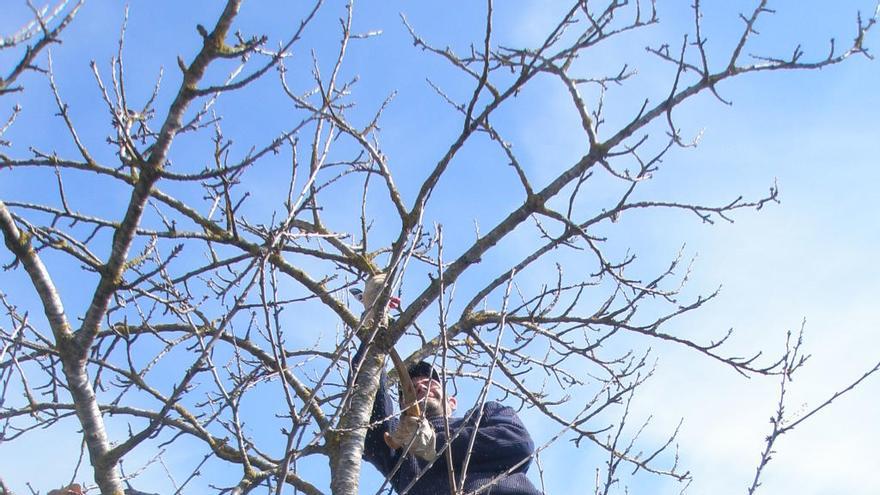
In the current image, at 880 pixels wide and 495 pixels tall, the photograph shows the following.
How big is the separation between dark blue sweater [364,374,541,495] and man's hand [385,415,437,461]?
210 mm

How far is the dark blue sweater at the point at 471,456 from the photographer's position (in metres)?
4.66

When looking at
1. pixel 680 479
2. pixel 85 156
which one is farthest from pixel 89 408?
pixel 680 479

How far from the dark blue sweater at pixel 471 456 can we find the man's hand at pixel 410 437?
210 mm

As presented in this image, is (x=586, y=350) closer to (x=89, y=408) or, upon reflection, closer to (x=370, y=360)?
(x=370, y=360)

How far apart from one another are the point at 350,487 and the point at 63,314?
4.62 feet

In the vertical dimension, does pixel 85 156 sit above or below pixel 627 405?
above

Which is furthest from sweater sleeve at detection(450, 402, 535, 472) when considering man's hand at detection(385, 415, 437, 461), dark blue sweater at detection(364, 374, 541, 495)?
man's hand at detection(385, 415, 437, 461)

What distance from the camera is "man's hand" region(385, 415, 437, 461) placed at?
13.8 ft

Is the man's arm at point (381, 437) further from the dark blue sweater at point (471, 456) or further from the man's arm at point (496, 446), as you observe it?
the man's arm at point (496, 446)

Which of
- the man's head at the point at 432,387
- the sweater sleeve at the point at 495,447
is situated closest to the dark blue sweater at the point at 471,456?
the sweater sleeve at the point at 495,447

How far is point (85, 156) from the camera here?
3836mm

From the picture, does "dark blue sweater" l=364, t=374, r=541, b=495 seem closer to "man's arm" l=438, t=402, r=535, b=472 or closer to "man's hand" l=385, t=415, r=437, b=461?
"man's arm" l=438, t=402, r=535, b=472

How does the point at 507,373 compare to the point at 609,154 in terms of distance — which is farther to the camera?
the point at 507,373

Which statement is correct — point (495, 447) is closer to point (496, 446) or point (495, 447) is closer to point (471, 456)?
point (496, 446)
